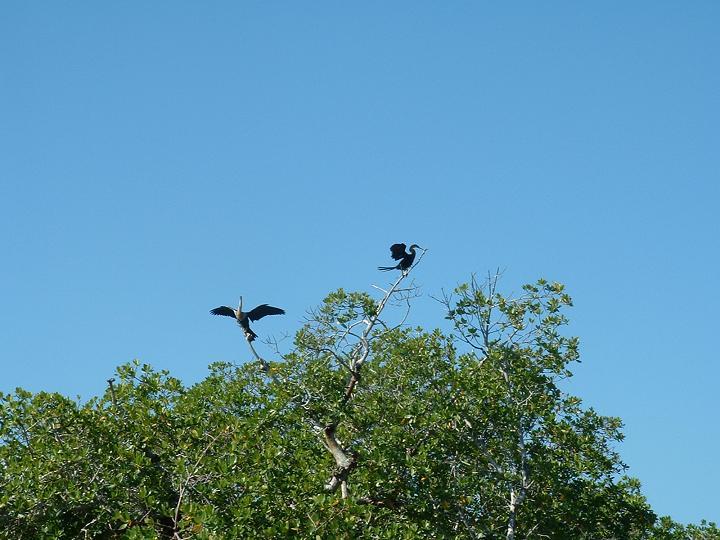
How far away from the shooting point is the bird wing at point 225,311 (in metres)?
20.2

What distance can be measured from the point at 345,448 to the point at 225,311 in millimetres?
4744

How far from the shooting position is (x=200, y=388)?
16438 millimetres

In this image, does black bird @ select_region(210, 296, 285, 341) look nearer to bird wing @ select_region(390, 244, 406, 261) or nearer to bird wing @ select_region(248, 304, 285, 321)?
bird wing @ select_region(248, 304, 285, 321)

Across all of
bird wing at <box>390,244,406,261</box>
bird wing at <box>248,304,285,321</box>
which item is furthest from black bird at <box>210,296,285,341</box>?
bird wing at <box>390,244,406,261</box>

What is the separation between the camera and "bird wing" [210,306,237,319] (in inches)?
796

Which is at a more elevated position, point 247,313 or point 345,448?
point 247,313

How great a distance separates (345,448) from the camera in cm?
1697

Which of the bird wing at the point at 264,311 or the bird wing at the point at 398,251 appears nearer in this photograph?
the bird wing at the point at 398,251

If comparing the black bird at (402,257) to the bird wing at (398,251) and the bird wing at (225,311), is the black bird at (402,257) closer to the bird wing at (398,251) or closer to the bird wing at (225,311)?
the bird wing at (398,251)

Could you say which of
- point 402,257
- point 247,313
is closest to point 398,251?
point 402,257

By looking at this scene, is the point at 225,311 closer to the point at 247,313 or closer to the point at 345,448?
the point at 247,313

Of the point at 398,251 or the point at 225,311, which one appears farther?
the point at 225,311

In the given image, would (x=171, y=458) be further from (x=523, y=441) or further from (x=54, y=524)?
(x=523, y=441)

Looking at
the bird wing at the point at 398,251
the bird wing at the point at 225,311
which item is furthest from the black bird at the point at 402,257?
the bird wing at the point at 225,311
